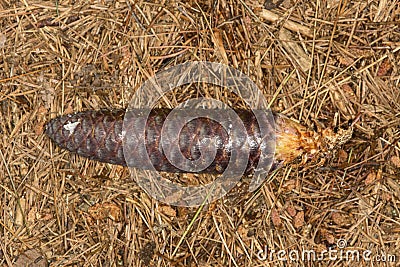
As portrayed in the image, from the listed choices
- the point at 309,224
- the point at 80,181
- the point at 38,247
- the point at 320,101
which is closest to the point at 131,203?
the point at 80,181

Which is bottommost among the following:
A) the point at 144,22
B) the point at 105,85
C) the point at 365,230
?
the point at 365,230

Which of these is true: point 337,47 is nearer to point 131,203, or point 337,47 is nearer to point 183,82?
point 183,82

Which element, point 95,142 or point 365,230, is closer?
point 95,142

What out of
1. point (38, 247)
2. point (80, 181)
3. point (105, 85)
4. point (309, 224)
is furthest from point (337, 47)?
point (38, 247)

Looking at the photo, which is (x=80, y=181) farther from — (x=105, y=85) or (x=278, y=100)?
(x=278, y=100)

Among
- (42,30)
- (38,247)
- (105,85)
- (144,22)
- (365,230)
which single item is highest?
(144,22)

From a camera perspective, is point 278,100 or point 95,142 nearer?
point 95,142

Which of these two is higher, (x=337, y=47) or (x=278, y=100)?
(x=337, y=47)

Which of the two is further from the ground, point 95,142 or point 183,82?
point 183,82

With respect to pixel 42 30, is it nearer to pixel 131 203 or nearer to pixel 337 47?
pixel 131 203
